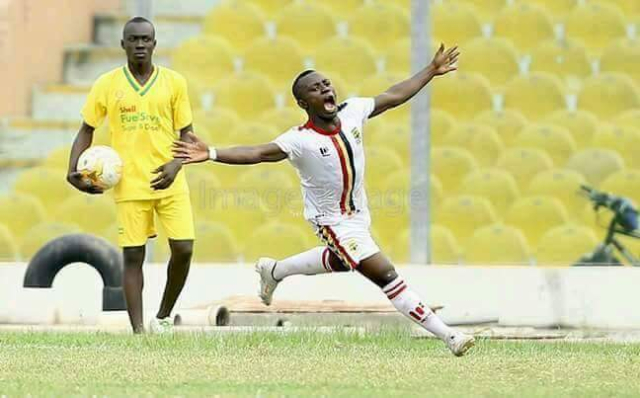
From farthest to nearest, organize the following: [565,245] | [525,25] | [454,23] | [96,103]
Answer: [525,25] < [454,23] < [565,245] < [96,103]

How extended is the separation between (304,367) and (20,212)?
6.19m

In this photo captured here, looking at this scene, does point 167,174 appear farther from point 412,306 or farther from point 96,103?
point 412,306

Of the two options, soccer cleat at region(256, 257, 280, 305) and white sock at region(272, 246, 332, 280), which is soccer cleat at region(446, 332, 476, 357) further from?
soccer cleat at region(256, 257, 280, 305)

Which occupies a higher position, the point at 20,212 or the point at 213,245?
the point at 20,212

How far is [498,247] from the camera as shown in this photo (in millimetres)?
13039

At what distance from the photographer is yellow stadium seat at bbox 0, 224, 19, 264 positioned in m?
13.5

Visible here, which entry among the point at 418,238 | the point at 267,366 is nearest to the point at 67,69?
the point at 418,238

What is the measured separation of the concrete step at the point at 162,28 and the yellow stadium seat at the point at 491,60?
2506 millimetres

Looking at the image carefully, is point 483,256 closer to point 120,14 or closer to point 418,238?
point 418,238

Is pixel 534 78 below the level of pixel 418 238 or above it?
above

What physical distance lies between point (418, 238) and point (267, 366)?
16.7ft

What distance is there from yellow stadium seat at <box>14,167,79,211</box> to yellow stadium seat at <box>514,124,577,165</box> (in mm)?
3955

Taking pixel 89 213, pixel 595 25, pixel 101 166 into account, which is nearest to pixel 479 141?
pixel 595 25

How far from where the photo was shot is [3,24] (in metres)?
14.2
